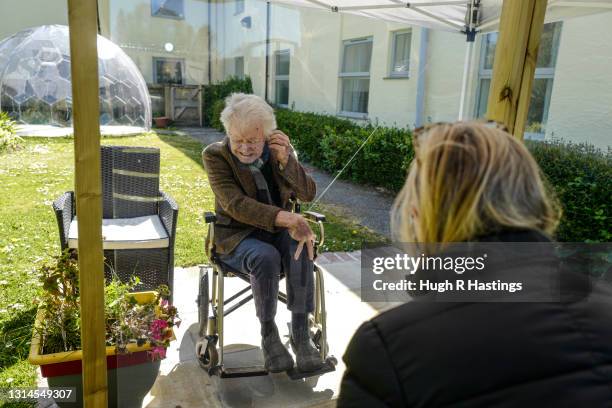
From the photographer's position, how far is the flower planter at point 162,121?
10898 millimetres

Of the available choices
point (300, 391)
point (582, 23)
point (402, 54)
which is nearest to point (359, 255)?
point (300, 391)

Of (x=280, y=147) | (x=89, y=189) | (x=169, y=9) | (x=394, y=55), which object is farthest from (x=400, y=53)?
(x=89, y=189)

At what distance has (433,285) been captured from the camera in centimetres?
88

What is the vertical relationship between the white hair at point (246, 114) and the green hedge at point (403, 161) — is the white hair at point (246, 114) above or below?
above

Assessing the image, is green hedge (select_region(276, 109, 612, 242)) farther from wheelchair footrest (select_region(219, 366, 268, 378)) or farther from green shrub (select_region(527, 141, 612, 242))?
wheelchair footrest (select_region(219, 366, 268, 378))

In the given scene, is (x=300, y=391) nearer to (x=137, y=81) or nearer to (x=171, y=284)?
(x=171, y=284)

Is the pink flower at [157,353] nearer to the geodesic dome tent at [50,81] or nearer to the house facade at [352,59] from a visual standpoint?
the house facade at [352,59]

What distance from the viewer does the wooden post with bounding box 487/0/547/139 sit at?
1931mm

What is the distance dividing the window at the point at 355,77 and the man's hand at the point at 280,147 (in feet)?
17.4

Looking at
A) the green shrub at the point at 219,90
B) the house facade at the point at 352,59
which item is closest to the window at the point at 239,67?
the house facade at the point at 352,59

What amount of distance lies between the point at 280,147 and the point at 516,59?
3.73 feet

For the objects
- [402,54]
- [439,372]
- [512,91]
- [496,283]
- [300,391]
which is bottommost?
[300,391]

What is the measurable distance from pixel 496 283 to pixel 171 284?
2.23 metres

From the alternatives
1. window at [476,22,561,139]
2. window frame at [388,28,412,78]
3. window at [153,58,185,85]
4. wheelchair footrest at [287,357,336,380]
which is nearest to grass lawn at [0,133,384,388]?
wheelchair footrest at [287,357,336,380]
